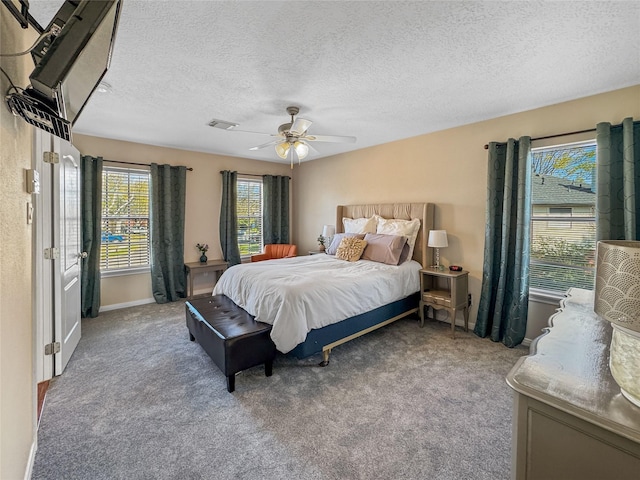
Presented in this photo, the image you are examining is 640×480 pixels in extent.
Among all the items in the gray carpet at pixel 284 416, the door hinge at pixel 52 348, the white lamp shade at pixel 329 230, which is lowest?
the gray carpet at pixel 284 416

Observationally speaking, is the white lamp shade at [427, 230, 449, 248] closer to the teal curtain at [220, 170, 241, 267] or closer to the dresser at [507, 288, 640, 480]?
the dresser at [507, 288, 640, 480]

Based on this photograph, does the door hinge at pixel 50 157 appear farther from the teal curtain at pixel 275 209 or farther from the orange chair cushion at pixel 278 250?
the teal curtain at pixel 275 209

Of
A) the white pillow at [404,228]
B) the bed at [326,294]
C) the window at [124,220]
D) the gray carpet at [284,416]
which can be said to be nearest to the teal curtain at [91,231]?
the window at [124,220]

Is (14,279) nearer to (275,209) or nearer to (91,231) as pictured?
(91,231)

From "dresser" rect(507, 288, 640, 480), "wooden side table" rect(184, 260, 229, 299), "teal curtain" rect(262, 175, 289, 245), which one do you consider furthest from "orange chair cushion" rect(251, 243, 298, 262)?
"dresser" rect(507, 288, 640, 480)

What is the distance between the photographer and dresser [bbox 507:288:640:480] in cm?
76

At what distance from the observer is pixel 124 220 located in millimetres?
4418

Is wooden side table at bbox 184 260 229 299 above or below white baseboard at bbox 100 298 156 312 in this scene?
above

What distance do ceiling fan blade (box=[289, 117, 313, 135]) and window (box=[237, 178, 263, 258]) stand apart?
2.89 m

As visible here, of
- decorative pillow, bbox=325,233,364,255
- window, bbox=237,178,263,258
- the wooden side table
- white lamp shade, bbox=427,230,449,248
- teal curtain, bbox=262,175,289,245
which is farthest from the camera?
teal curtain, bbox=262,175,289,245

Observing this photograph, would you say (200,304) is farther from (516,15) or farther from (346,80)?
(516,15)

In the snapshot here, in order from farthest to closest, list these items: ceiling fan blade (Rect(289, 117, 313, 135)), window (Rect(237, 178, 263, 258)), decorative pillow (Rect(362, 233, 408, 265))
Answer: window (Rect(237, 178, 263, 258)) < decorative pillow (Rect(362, 233, 408, 265)) < ceiling fan blade (Rect(289, 117, 313, 135))

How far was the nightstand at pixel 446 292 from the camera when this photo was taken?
10.9ft

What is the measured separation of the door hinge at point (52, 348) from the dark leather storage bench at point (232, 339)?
1.11 m
